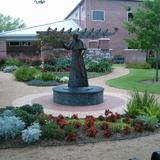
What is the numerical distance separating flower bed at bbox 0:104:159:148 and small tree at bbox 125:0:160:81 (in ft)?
32.8

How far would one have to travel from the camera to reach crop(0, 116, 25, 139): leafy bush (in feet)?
26.0

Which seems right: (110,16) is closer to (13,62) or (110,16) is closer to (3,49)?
(3,49)

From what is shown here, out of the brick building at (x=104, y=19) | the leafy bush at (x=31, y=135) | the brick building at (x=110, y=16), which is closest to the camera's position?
the leafy bush at (x=31, y=135)

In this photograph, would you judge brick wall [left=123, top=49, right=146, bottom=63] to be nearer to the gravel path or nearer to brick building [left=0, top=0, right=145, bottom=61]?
brick building [left=0, top=0, right=145, bottom=61]

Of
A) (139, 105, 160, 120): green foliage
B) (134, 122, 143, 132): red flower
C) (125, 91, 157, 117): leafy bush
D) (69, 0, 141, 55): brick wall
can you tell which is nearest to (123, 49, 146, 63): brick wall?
(69, 0, 141, 55): brick wall

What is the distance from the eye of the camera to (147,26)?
1883cm

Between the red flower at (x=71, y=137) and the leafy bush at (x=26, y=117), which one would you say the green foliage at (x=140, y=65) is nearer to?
the leafy bush at (x=26, y=117)

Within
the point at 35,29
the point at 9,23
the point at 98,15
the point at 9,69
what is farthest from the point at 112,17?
the point at 9,23

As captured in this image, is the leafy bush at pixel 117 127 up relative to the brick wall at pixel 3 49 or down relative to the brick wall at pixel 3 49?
down

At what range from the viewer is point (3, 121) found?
8.05 metres

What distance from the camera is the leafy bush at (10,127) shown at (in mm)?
7917

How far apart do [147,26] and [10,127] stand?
12.5 m

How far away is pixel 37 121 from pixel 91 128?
1.28m

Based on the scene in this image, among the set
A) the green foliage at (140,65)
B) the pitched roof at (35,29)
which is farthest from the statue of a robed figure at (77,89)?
the pitched roof at (35,29)
